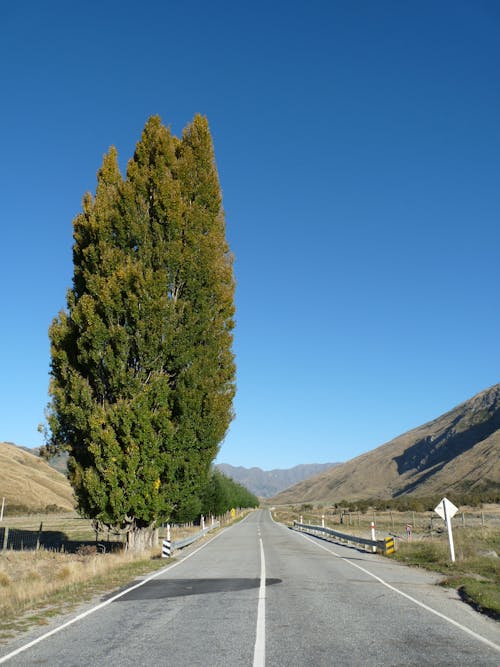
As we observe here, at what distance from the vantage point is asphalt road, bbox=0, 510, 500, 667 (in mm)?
6414

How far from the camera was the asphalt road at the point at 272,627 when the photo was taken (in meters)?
6.41

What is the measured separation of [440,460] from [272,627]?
469 feet

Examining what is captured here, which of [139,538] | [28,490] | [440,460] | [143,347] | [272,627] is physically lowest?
[272,627]

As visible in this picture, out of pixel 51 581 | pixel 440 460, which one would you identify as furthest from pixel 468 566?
pixel 440 460

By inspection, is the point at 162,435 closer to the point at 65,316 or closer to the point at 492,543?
the point at 65,316

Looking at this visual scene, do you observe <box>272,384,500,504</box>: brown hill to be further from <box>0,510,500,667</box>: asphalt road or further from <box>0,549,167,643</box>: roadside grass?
<box>0,510,500,667</box>: asphalt road

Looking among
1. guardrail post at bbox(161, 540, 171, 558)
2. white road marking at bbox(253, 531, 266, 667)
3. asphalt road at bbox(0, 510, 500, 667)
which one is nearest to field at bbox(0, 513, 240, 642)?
guardrail post at bbox(161, 540, 171, 558)

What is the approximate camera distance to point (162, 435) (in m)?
19.9

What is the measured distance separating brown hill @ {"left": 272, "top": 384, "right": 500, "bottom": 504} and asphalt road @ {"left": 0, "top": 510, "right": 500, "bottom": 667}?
89986 millimetres

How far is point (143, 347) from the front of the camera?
1970cm

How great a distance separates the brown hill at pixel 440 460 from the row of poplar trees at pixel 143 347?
8390 cm

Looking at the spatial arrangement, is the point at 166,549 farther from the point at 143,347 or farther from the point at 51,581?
the point at 143,347

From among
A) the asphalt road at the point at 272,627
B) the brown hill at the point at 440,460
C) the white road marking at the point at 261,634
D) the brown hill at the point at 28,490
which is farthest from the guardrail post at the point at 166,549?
the brown hill at the point at 440,460

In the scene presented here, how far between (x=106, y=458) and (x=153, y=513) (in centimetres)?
282
